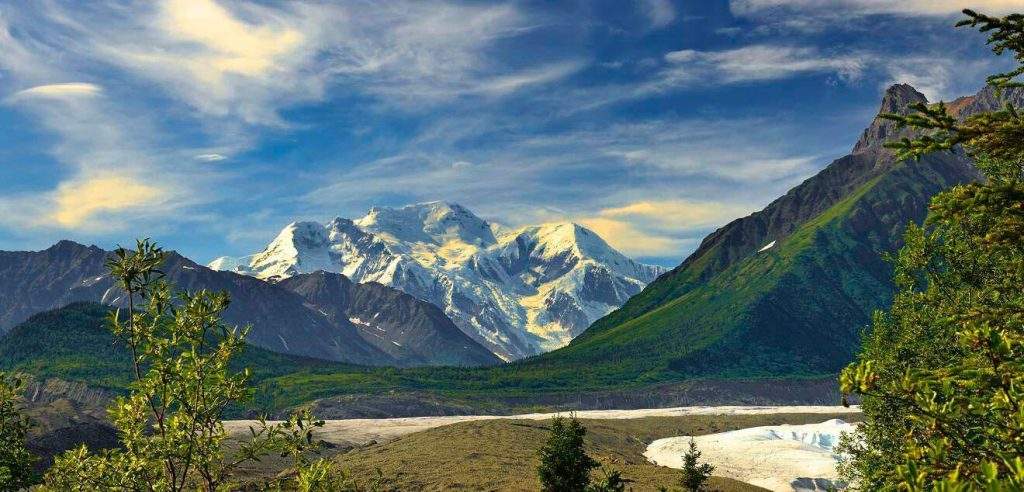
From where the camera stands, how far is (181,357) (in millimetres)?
16391

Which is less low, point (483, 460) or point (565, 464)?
point (565, 464)

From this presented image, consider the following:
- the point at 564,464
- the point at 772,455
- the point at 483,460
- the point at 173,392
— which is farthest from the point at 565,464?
the point at 772,455

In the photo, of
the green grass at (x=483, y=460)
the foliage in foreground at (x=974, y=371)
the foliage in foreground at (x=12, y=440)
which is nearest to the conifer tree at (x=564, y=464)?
the green grass at (x=483, y=460)

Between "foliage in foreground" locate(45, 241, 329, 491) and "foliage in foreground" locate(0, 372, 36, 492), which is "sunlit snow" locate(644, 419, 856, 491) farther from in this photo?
"foliage in foreground" locate(45, 241, 329, 491)

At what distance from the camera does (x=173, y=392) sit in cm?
1636

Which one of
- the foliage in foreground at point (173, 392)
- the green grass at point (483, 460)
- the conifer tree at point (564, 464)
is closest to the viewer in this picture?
the foliage in foreground at point (173, 392)

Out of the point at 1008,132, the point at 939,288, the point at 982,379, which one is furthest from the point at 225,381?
the point at 939,288

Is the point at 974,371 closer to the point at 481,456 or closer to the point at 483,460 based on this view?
the point at 483,460

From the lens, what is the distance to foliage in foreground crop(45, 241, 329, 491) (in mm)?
15875

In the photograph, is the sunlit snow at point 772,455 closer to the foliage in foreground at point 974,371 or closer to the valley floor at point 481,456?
the valley floor at point 481,456

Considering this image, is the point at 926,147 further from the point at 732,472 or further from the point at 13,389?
the point at 732,472

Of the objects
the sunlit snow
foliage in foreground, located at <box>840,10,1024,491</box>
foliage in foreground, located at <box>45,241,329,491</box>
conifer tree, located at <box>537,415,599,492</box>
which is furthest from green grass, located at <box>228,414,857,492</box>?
foliage in foreground, located at <box>840,10,1024,491</box>

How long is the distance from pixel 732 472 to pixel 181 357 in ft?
355

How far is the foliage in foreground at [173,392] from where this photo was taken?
15875 millimetres
